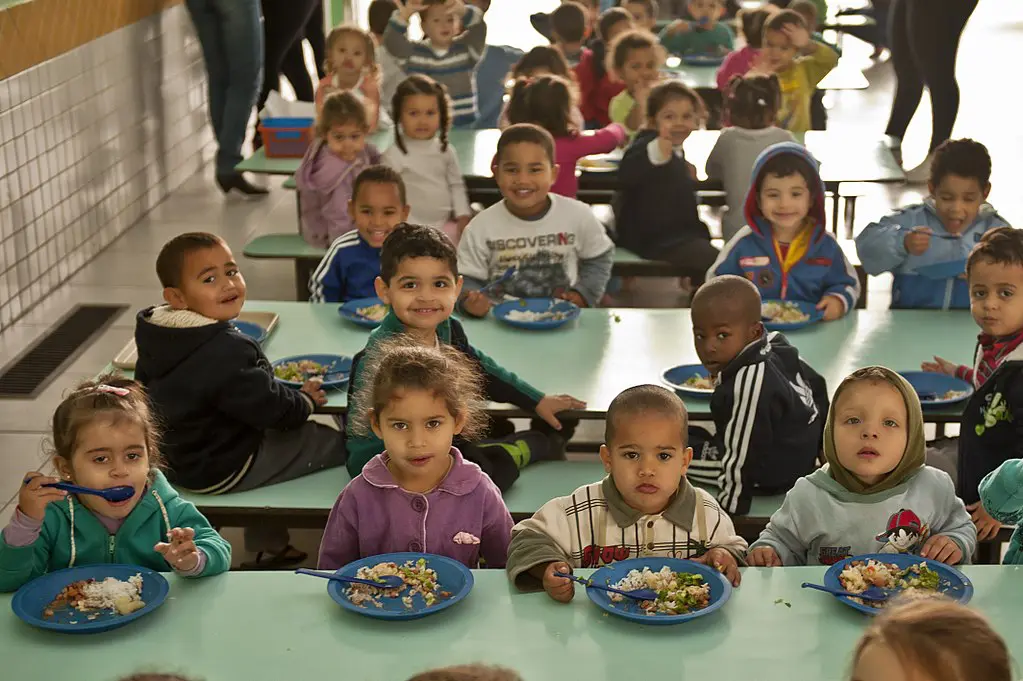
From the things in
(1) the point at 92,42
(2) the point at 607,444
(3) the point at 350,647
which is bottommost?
(3) the point at 350,647

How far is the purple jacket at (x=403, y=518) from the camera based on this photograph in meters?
2.94

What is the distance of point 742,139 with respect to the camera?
6125 mm

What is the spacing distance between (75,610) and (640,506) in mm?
1153

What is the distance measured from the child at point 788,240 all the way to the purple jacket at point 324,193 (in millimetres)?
1840

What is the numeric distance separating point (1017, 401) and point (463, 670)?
2.27m

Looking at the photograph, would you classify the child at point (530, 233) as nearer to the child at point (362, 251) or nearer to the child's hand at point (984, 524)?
the child at point (362, 251)

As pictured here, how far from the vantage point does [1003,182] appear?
28.3 feet

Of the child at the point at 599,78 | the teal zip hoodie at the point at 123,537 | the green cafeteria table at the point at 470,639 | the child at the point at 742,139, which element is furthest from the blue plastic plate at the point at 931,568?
the child at the point at 599,78

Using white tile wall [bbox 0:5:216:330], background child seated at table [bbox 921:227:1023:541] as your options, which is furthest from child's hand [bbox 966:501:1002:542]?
white tile wall [bbox 0:5:216:330]

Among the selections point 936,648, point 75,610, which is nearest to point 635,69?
point 75,610

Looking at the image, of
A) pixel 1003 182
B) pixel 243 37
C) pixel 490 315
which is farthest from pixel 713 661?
pixel 1003 182

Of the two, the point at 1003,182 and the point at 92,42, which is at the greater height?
the point at 92,42

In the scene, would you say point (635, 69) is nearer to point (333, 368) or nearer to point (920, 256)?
point (920, 256)

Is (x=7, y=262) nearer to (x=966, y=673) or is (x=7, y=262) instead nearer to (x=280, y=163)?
(x=280, y=163)
